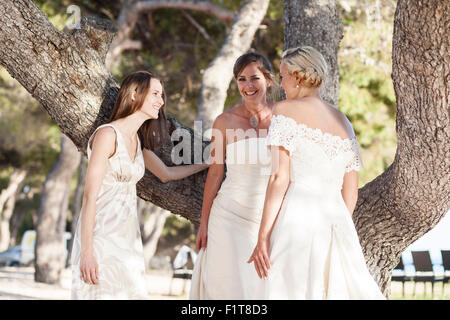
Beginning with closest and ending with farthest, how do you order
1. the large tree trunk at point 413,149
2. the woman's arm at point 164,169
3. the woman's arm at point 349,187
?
the woman's arm at point 349,187, the large tree trunk at point 413,149, the woman's arm at point 164,169

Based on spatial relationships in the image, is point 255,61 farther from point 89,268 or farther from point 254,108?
point 89,268

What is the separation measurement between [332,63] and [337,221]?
2.81 m

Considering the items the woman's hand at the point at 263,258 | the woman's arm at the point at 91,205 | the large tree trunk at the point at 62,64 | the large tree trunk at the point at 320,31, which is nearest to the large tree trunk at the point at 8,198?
the large tree trunk at the point at 320,31

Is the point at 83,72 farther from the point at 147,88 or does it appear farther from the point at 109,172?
the point at 109,172

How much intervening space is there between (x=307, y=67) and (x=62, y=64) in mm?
2171

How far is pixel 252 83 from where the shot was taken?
16.0 feet

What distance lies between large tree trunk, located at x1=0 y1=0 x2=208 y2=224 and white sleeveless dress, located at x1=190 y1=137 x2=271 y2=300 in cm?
125

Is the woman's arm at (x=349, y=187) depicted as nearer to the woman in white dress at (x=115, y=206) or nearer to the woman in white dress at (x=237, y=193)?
the woman in white dress at (x=237, y=193)

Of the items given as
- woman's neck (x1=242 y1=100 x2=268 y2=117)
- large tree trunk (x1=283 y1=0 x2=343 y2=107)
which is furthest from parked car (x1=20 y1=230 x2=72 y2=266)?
woman's neck (x1=242 y1=100 x2=268 y2=117)

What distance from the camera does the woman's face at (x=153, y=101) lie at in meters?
4.58

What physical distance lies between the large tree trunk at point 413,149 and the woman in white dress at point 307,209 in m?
0.93

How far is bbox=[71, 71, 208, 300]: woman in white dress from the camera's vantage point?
413cm

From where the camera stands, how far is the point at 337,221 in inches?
153

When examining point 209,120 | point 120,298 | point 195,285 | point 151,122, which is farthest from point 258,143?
point 209,120
